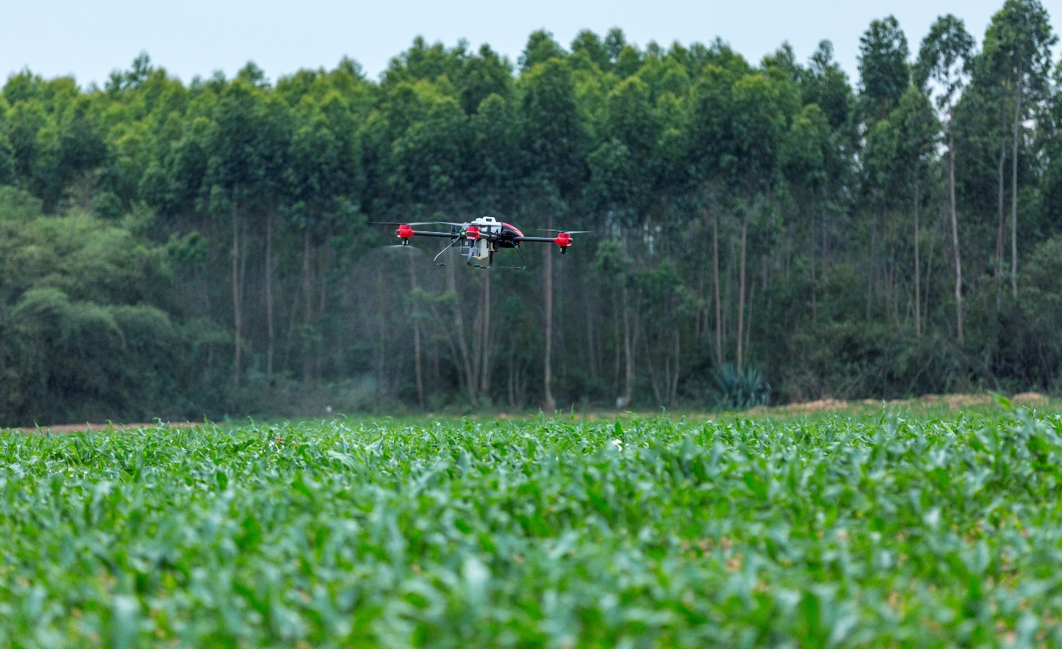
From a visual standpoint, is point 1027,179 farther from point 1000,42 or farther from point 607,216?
point 607,216

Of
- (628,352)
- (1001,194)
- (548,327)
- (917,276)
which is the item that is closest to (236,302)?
(548,327)

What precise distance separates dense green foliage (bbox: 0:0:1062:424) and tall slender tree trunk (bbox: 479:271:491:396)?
11 cm

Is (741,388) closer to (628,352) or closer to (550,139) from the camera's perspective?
(628,352)

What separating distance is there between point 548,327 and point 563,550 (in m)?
22.4

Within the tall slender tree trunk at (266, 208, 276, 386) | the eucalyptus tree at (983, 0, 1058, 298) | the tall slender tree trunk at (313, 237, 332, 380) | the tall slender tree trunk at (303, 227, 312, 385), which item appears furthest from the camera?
the tall slender tree trunk at (313, 237, 332, 380)

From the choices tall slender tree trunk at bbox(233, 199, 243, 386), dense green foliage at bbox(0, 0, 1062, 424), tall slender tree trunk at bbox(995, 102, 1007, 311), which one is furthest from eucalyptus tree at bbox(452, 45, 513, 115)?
tall slender tree trunk at bbox(995, 102, 1007, 311)

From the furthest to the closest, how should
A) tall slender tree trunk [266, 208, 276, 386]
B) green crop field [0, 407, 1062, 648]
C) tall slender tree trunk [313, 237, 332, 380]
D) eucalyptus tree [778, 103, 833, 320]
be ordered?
1. tall slender tree trunk [313, 237, 332, 380]
2. tall slender tree trunk [266, 208, 276, 386]
3. eucalyptus tree [778, 103, 833, 320]
4. green crop field [0, 407, 1062, 648]

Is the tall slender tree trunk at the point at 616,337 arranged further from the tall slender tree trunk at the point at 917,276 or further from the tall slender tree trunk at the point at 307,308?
the tall slender tree trunk at the point at 307,308

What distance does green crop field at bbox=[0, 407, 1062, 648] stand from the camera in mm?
3627

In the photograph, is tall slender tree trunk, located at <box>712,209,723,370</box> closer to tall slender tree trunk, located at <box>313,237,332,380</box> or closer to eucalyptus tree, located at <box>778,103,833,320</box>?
eucalyptus tree, located at <box>778,103,833,320</box>

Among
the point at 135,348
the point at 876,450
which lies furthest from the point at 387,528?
the point at 135,348

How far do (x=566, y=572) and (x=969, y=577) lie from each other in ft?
5.02

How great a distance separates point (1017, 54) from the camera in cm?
2580

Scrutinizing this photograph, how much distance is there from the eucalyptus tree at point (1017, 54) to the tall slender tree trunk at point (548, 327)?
10.9 metres
